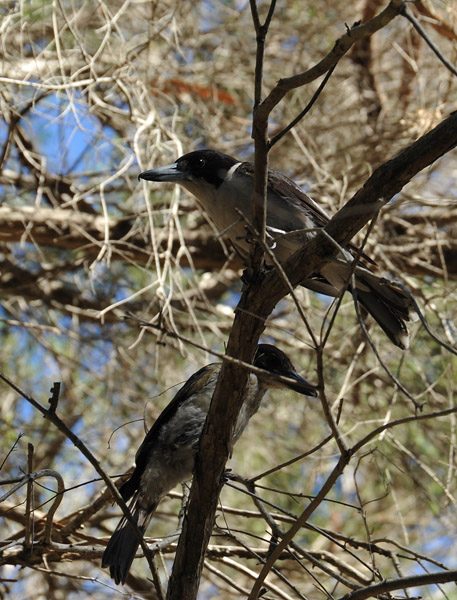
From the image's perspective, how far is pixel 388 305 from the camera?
3.09 m

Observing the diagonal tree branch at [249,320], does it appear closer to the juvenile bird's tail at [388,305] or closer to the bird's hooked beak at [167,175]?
the juvenile bird's tail at [388,305]

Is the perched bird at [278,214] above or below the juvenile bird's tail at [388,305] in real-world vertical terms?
above

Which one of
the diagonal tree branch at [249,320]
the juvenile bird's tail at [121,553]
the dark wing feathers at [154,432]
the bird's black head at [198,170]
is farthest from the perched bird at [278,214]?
the juvenile bird's tail at [121,553]

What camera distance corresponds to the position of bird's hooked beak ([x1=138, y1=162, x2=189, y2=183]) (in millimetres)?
3389

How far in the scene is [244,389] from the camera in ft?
7.48

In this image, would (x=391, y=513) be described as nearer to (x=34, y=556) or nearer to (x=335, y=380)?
(x=335, y=380)

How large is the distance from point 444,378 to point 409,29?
2.22 metres

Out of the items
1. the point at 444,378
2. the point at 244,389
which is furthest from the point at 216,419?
the point at 444,378

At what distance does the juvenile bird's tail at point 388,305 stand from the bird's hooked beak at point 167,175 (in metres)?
0.95

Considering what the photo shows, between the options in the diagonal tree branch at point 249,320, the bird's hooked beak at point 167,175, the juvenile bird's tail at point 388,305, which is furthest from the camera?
the bird's hooked beak at point 167,175

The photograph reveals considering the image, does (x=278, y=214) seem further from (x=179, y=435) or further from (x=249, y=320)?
(x=249, y=320)

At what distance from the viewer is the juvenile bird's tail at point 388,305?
3.04 metres

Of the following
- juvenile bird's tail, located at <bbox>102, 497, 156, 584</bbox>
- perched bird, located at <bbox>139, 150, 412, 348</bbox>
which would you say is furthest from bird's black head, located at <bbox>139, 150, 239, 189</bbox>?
juvenile bird's tail, located at <bbox>102, 497, 156, 584</bbox>

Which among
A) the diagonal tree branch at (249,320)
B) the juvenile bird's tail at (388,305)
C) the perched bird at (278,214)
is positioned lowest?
the diagonal tree branch at (249,320)
